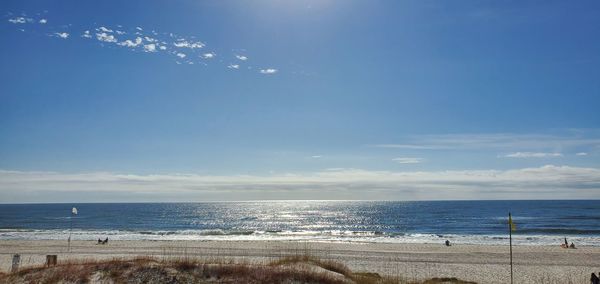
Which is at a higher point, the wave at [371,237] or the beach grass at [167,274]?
the beach grass at [167,274]

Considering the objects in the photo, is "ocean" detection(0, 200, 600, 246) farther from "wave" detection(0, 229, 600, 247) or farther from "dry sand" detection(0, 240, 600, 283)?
"dry sand" detection(0, 240, 600, 283)

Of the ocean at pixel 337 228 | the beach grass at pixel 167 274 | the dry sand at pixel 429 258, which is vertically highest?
the beach grass at pixel 167 274

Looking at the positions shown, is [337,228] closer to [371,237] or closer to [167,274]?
[371,237]

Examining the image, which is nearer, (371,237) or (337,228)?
(371,237)

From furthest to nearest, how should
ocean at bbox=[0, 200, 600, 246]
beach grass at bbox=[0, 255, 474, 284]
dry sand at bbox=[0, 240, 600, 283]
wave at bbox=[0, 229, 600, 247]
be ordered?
ocean at bbox=[0, 200, 600, 246]
wave at bbox=[0, 229, 600, 247]
dry sand at bbox=[0, 240, 600, 283]
beach grass at bbox=[0, 255, 474, 284]

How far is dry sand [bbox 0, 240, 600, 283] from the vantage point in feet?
75.3

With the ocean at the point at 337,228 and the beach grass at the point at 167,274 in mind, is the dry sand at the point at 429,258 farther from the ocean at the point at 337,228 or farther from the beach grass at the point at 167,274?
the ocean at the point at 337,228

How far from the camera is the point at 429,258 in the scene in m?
30.0

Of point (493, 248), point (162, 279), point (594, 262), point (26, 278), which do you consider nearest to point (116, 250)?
point (26, 278)

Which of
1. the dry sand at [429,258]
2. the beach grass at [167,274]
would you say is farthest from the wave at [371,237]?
the beach grass at [167,274]

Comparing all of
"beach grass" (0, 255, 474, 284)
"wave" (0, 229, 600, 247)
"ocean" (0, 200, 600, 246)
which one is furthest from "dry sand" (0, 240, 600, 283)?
"ocean" (0, 200, 600, 246)

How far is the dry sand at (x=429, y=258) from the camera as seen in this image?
75.3ft

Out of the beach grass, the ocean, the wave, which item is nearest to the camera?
the beach grass

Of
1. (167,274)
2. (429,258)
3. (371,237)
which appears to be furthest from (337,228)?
(167,274)
